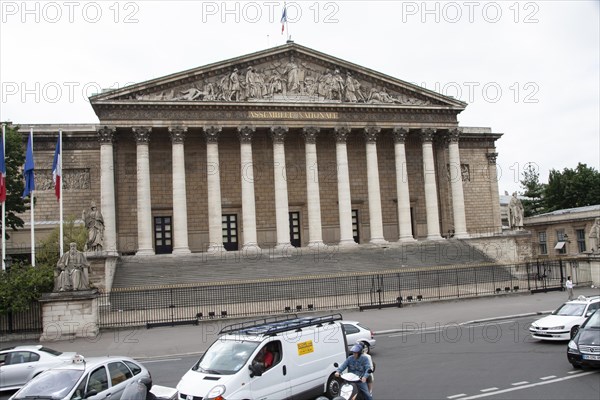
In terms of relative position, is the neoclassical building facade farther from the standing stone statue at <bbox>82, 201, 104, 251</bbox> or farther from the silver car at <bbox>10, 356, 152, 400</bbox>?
the silver car at <bbox>10, 356, 152, 400</bbox>

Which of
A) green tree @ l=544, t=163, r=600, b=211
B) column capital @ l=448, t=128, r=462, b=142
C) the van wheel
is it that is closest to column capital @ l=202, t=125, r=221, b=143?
column capital @ l=448, t=128, r=462, b=142

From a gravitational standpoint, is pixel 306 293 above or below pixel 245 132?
below

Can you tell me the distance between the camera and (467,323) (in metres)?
24.6

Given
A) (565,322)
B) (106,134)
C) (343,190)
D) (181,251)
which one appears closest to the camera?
(565,322)

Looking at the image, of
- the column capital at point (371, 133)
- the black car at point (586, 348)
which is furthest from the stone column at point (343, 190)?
the black car at point (586, 348)

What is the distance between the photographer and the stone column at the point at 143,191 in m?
41.0

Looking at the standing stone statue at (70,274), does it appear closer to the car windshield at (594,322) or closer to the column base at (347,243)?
the car windshield at (594,322)

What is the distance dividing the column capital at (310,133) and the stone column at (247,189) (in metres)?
4.13

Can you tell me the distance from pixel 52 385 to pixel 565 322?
50.1ft

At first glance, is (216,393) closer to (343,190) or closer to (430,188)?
(343,190)

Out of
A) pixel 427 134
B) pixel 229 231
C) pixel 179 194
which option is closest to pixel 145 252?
pixel 179 194

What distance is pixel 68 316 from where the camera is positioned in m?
24.3

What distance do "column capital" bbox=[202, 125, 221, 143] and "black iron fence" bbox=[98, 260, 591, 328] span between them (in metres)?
14.7

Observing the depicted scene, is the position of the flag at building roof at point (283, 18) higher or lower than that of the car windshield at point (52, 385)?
higher
